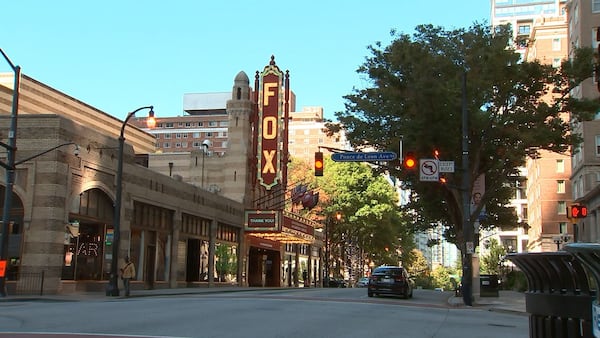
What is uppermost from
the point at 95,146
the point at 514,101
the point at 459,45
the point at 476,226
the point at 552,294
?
the point at 459,45

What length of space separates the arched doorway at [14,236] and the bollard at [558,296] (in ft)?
81.3

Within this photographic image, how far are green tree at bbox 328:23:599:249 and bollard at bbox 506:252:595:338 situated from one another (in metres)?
19.4

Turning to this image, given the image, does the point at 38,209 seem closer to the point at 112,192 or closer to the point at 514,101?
the point at 112,192

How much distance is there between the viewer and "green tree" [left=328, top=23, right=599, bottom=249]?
26.8m

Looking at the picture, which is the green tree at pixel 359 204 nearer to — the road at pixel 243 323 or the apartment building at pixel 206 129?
the road at pixel 243 323

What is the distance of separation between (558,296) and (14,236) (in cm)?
2566

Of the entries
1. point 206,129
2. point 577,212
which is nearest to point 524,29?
point 206,129

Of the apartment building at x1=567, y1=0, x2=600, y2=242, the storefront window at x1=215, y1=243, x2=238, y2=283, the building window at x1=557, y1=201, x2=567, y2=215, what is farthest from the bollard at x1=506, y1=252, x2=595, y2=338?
the building window at x1=557, y1=201, x2=567, y2=215

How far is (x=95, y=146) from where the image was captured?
30.0m

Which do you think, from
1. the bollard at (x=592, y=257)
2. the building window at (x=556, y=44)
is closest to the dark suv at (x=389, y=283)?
the bollard at (x=592, y=257)

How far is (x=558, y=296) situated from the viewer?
275 inches

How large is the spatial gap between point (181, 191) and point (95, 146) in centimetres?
1004

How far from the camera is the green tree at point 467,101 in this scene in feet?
88.1

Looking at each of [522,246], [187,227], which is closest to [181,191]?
[187,227]
